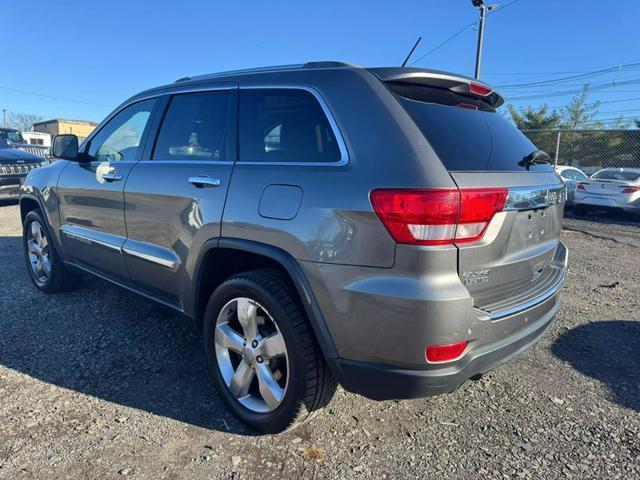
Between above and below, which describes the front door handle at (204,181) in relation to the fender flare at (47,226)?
above

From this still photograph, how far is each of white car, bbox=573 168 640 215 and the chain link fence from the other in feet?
13.5

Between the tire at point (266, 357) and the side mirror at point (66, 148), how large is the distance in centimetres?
212

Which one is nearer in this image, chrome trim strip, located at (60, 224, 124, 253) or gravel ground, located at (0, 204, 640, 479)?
gravel ground, located at (0, 204, 640, 479)

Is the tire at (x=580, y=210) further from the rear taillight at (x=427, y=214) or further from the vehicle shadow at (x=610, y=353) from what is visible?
the rear taillight at (x=427, y=214)

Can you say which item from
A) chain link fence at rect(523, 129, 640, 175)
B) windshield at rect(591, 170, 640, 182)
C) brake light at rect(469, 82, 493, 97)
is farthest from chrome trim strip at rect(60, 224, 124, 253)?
chain link fence at rect(523, 129, 640, 175)

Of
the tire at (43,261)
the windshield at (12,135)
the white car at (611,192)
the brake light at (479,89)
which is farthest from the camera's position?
the windshield at (12,135)

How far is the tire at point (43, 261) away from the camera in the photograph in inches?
169

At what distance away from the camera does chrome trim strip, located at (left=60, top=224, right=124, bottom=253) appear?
3364 millimetres

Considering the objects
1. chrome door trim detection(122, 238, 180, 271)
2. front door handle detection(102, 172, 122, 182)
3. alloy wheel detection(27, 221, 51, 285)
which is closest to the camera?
chrome door trim detection(122, 238, 180, 271)

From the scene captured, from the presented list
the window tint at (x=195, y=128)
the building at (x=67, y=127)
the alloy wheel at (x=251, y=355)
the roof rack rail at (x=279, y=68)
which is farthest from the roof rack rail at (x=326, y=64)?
the building at (x=67, y=127)

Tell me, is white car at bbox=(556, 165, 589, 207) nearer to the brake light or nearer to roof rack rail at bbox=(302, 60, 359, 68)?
the brake light

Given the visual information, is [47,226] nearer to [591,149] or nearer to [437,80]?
[437,80]

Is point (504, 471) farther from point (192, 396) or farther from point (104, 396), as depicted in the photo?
point (104, 396)

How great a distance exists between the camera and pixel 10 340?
346cm
